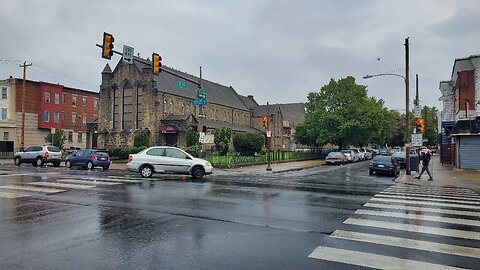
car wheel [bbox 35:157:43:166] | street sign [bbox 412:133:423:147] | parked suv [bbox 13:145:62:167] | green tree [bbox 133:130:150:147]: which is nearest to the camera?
street sign [bbox 412:133:423:147]

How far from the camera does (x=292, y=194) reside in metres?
13.2

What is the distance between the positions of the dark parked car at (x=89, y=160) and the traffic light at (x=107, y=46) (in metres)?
12.7

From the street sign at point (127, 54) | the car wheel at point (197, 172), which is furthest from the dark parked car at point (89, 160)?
the street sign at point (127, 54)

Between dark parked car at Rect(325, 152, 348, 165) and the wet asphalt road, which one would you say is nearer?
the wet asphalt road

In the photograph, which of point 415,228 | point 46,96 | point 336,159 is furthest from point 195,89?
point 415,228

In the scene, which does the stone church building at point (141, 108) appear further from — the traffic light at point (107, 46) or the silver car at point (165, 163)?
the traffic light at point (107, 46)

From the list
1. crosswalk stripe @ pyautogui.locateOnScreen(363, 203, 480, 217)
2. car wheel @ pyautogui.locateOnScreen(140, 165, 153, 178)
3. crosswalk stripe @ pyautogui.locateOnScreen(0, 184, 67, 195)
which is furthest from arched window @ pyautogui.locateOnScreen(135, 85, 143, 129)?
crosswalk stripe @ pyautogui.locateOnScreen(363, 203, 480, 217)

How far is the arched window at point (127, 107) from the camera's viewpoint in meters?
50.5

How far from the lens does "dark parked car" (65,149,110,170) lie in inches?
1074

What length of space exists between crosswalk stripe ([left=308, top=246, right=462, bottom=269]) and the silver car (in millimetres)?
13891

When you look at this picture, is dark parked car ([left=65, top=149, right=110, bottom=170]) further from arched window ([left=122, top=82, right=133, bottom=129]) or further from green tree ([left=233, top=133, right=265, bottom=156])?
arched window ([left=122, top=82, right=133, bottom=129])

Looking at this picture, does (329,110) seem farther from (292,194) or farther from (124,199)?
(124,199)

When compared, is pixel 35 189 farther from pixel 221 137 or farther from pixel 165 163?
pixel 221 137

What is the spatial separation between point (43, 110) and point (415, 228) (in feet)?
208
